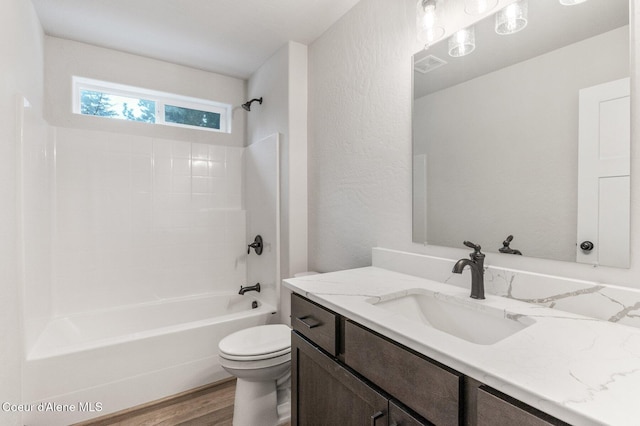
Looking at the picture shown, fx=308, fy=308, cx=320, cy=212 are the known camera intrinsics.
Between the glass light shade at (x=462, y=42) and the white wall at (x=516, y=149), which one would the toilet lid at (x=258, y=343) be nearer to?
the white wall at (x=516, y=149)

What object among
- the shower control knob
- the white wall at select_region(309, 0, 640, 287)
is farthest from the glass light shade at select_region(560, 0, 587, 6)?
the shower control knob

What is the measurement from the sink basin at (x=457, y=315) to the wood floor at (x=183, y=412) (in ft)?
4.44

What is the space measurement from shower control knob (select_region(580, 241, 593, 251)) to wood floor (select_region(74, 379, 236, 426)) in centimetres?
196

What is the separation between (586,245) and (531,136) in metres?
0.41

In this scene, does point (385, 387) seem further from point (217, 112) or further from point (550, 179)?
point (217, 112)

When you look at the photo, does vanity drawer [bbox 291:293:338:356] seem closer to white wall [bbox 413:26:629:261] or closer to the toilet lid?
the toilet lid

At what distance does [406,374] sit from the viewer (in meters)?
0.81

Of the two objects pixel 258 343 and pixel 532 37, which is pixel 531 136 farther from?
pixel 258 343

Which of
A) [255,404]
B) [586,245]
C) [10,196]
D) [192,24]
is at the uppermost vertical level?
[192,24]

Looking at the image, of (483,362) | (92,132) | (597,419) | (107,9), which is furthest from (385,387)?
(92,132)

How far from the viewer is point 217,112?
3.16m

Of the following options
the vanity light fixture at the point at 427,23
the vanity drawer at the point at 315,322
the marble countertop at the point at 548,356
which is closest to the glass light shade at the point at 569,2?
the vanity light fixture at the point at 427,23

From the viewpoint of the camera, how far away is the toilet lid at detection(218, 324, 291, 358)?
172 cm

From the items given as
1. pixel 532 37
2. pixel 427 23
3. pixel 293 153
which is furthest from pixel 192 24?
pixel 532 37
